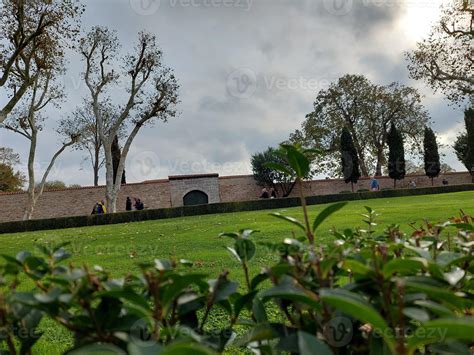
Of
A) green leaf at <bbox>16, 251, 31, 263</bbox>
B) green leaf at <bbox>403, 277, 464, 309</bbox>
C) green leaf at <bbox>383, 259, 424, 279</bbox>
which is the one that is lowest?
green leaf at <bbox>403, 277, 464, 309</bbox>

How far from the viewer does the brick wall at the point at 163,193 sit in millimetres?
31159

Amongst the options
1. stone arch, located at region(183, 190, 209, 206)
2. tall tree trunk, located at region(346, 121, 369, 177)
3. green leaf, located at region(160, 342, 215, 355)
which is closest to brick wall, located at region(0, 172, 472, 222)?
stone arch, located at region(183, 190, 209, 206)

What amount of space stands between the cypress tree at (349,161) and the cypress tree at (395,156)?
3.84 m

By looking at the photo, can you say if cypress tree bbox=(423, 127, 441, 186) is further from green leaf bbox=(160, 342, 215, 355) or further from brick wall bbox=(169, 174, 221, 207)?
green leaf bbox=(160, 342, 215, 355)

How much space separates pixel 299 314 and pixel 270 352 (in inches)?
4.7

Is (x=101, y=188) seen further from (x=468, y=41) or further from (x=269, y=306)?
(x=269, y=306)

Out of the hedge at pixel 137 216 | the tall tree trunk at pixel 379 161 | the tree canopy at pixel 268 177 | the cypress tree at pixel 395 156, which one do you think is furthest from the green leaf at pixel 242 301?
the tall tree trunk at pixel 379 161

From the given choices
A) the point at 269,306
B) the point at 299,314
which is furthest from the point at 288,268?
the point at 269,306

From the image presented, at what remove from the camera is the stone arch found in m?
34.2

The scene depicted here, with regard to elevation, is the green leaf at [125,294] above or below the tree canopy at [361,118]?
below

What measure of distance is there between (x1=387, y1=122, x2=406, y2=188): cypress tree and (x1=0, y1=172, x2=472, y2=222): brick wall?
122 cm

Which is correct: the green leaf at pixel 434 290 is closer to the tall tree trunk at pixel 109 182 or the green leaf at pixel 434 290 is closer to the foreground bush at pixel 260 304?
the foreground bush at pixel 260 304

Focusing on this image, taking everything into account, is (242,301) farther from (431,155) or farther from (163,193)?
(431,155)

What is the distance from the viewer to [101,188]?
32.8m
